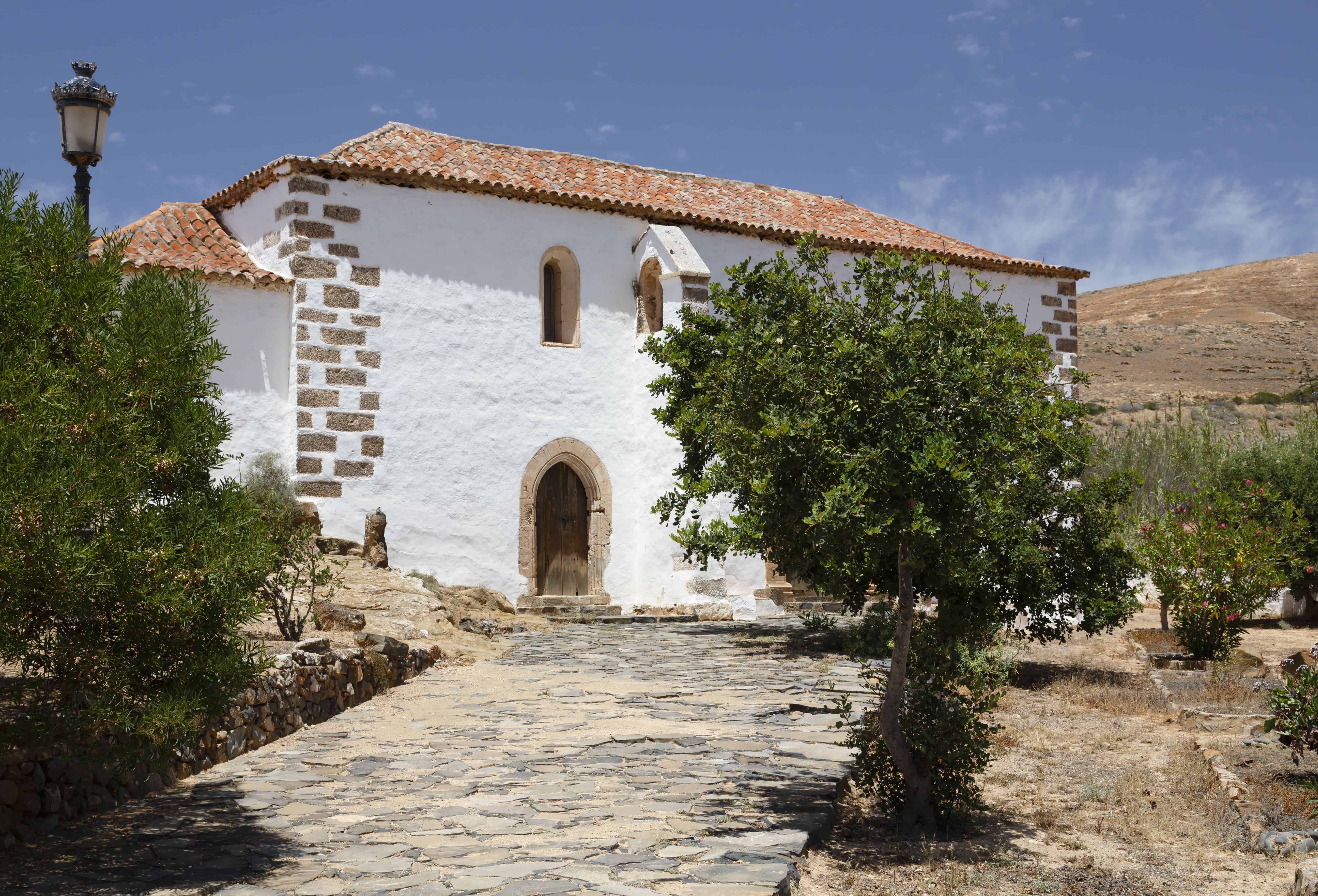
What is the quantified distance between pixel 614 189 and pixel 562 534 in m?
5.33

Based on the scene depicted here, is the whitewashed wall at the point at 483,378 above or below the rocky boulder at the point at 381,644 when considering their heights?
above

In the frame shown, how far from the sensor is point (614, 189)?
17203 millimetres

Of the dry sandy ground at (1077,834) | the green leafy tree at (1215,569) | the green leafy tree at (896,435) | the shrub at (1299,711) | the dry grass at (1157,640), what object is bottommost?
the dry sandy ground at (1077,834)

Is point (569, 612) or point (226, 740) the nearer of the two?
point (226, 740)

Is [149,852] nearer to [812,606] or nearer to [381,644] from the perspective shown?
[381,644]

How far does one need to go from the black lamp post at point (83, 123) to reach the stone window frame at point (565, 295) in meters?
8.63

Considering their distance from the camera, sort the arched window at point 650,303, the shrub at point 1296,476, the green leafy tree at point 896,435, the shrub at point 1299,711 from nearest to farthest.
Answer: the green leafy tree at point 896,435 → the shrub at point 1299,711 → the arched window at point 650,303 → the shrub at point 1296,476

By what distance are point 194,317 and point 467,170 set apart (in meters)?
11.3

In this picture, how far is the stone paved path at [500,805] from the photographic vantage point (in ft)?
15.3

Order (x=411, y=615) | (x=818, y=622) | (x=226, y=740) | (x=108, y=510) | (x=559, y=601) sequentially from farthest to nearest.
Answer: (x=559, y=601) → (x=411, y=615) → (x=818, y=622) → (x=226, y=740) → (x=108, y=510)

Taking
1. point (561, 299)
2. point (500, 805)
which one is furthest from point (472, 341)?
point (500, 805)

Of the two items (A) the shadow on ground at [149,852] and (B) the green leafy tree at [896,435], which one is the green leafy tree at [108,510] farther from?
(B) the green leafy tree at [896,435]

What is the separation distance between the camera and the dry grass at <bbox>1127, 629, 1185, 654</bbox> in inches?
541

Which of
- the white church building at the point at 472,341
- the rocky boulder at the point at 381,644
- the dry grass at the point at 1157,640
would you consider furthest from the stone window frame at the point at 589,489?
the dry grass at the point at 1157,640
